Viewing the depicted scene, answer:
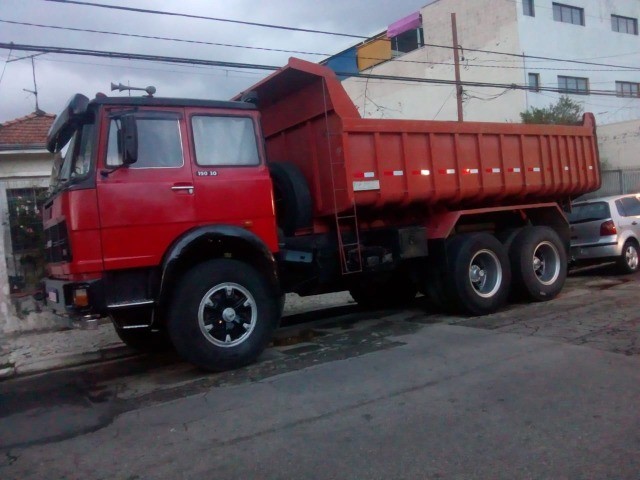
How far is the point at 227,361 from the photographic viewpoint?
6.95 metres

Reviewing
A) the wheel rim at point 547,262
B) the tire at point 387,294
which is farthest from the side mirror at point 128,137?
the wheel rim at point 547,262

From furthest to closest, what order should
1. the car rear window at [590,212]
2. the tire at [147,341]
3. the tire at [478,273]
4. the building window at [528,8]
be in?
the building window at [528,8] < the car rear window at [590,212] < the tire at [478,273] < the tire at [147,341]

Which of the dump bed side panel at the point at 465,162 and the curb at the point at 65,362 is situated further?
the dump bed side panel at the point at 465,162

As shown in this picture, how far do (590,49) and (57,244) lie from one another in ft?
105

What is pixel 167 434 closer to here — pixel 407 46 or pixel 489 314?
pixel 489 314

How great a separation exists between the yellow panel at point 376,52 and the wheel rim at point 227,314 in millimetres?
30891

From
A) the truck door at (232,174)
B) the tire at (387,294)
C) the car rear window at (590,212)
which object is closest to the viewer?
the truck door at (232,174)

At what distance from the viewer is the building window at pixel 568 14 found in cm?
3114

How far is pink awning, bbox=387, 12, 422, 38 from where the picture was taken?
115 ft

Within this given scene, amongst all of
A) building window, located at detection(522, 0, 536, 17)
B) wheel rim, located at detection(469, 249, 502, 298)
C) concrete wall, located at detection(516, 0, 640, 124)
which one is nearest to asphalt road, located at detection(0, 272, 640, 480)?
wheel rim, located at detection(469, 249, 502, 298)

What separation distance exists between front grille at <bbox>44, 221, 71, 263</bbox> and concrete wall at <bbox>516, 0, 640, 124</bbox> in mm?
26202

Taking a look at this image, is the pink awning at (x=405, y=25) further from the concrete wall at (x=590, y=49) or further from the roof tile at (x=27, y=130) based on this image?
the roof tile at (x=27, y=130)

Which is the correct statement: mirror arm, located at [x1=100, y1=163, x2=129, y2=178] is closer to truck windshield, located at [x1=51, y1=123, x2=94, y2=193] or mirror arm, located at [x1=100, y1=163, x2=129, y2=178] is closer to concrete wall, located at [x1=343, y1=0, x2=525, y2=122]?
truck windshield, located at [x1=51, y1=123, x2=94, y2=193]

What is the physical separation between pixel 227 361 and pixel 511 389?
2.95 metres
